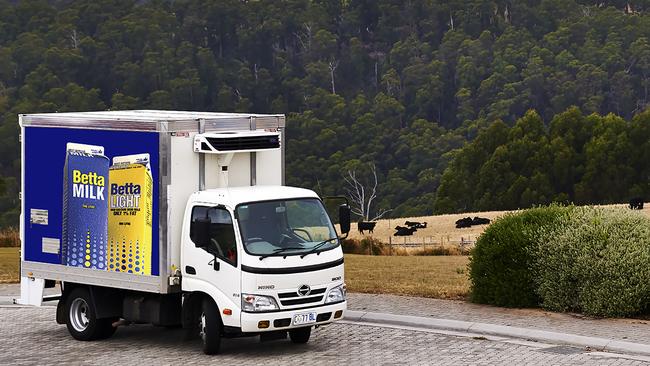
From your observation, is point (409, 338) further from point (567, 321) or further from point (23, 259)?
point (23, 259)

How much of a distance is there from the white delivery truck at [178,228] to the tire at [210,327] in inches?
0.6

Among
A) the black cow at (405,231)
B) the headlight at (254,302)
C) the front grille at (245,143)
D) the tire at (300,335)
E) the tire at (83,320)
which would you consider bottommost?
the tire at (300,335)

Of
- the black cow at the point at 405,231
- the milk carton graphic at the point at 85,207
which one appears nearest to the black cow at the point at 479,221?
the black cow at the point at 405,231

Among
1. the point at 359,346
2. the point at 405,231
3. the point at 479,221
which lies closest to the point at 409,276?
the point at 359,346

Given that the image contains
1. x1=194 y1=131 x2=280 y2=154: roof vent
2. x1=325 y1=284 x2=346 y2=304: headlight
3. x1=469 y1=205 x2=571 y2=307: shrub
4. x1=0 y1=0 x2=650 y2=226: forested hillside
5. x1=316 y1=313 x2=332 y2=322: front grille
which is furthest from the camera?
x1=0 y1=0 x2=650 y2=226: forested hillside

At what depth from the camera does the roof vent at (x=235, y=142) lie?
49.9 feet

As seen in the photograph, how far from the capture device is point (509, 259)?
18.1 metres

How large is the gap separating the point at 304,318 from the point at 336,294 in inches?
22.3

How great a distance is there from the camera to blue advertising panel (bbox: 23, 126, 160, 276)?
15.3m

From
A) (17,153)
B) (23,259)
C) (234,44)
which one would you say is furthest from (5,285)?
(234,44)

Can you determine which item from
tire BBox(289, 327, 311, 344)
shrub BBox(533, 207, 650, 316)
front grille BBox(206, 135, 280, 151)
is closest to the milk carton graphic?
front grille BBox(206, 135, 280, 151)

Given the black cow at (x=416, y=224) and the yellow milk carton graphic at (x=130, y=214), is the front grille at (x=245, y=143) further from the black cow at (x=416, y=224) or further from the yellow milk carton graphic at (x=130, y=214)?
A: the black cow at (x=416, y=224)

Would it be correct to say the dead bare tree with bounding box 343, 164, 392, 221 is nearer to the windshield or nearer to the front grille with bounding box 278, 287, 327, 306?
the windshield

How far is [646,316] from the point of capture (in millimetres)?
17219
